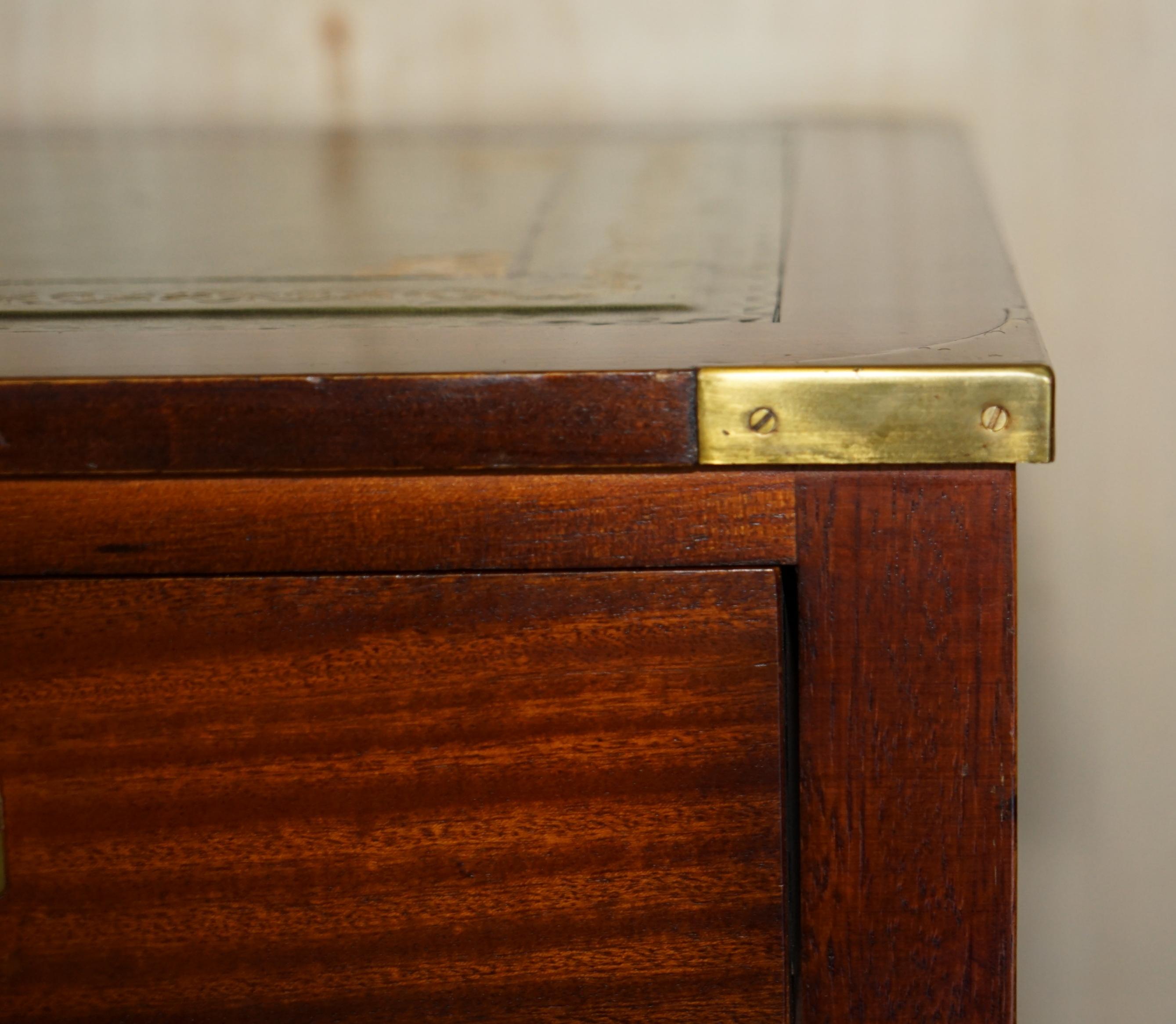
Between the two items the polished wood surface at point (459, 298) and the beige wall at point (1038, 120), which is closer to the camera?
the polished wood surface at point (459, 298)

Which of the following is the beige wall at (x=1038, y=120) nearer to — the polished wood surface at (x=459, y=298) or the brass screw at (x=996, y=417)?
the polished wood surface at (x=459, y=298)

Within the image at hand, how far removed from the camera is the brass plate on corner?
29 cm

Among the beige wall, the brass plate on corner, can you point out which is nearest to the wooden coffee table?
the brass plate on corner

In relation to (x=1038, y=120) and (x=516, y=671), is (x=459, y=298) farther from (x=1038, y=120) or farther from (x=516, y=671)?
(x=1038, y=120)

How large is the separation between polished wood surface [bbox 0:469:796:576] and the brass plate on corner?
10mm

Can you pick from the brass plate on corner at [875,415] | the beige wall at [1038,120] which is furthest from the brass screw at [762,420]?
the beige wall at [1038,120]

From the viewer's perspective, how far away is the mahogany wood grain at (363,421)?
0.30m

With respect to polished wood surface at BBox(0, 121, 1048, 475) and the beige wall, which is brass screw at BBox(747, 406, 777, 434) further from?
the beige wall

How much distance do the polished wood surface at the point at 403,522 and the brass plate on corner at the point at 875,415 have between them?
0.01 metres

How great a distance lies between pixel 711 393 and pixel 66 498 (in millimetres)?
147

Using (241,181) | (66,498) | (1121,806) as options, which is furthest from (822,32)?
(66,498)

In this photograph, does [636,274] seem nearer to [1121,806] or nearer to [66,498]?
[66,498]

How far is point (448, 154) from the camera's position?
726mm

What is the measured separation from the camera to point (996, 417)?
0.29 m
